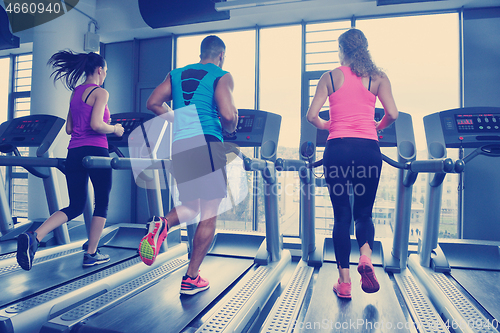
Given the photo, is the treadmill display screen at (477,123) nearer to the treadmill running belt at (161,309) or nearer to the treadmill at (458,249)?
the treadmill at (458,249)

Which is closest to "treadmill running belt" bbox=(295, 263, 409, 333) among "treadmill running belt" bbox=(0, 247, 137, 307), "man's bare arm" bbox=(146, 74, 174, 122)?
"man's bare arm" bbox=(146, 74, 174, 122)

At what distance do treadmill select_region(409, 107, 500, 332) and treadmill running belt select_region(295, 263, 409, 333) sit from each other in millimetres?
266

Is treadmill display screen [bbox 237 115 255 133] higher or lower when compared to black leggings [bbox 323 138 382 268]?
higher

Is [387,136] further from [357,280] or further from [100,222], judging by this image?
[100,222]

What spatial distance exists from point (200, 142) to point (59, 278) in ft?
4.57

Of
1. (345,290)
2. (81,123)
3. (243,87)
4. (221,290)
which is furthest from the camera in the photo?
(243,87)

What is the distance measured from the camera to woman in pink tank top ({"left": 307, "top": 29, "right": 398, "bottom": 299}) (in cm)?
166

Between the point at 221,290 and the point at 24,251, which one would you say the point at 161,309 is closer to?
the point at 221,290

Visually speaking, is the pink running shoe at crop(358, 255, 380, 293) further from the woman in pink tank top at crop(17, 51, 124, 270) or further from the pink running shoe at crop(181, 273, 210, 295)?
the woman in pink tank top at crop(17, 51, 124, 270)

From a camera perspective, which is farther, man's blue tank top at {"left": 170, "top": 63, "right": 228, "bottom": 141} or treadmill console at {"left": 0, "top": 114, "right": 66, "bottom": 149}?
treadmill console at {"left": 0, "top": 114, "right": 66, "bottom": 149}

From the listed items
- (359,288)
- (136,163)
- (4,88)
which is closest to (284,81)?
(136,163)

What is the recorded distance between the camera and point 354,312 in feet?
5.32

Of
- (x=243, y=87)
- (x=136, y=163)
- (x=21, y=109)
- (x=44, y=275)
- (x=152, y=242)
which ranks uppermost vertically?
(x=243, y=87)

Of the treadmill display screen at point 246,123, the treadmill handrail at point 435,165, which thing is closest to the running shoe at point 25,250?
the treadmill display screen at point 246,123
